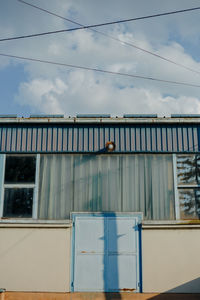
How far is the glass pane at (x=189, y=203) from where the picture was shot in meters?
8.96

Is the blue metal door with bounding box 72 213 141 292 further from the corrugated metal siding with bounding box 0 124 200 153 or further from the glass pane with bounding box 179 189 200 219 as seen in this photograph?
the corrugated metal siding with bounding box 0 124 200 153

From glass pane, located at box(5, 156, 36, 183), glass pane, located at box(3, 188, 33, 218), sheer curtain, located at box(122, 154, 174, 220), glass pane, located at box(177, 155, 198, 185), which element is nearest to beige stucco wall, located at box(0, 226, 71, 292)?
glass pane, located at box(3, 188, 33, 218)

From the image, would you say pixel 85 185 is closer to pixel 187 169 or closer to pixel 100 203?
pixel 100 203

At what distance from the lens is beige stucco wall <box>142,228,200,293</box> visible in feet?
27.3

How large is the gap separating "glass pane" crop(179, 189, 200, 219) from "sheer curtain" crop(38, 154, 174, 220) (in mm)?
310

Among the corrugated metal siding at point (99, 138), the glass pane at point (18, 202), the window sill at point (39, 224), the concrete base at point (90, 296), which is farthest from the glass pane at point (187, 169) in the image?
the glass pane at point (18, 202)

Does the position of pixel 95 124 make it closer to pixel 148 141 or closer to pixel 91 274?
pixel 148 141

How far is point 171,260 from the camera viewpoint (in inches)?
332

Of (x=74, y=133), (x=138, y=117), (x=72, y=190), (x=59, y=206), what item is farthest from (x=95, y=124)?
(x=59, y=206)

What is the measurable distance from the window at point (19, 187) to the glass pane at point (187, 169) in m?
4.46

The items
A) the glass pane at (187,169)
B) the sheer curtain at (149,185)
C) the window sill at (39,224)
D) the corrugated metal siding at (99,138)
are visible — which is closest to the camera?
the window sill at (39,224)

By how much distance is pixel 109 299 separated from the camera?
27.2 ft

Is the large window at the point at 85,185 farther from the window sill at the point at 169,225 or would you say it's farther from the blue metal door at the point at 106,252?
the blue metal door at the point at 106,252

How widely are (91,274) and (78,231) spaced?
48.5 inches
